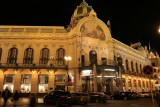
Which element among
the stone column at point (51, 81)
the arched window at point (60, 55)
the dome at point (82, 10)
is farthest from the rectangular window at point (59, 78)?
the dome at point (82, 10)

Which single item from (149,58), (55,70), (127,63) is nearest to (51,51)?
(55,70)

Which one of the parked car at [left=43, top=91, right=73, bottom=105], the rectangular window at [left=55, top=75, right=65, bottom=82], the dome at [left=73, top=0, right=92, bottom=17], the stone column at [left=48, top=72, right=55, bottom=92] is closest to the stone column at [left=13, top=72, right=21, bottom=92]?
the stone column at [left=48, top=72, right=55, bottom=92]

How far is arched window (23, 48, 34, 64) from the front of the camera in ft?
127

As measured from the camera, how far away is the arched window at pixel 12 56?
38.2 m

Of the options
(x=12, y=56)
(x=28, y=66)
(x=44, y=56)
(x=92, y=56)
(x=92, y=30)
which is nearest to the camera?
(x=28, y=66)

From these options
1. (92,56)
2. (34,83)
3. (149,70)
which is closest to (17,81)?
(34,83)

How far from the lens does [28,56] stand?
128ft

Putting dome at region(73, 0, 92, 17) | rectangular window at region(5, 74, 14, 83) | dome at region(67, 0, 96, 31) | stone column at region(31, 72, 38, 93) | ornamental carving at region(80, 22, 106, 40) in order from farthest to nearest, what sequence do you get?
1. dome at region(73, 0, 92, 17)
2. dome at region(67, 0, 96, 31)
3. ornamental carving at region(80, 22, 106, 40)
4. rectangular window at region(5, 74, 14, 83)
5. stone column at region(31, 72, 38, 93)

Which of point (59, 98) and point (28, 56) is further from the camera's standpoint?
point (28, 56)

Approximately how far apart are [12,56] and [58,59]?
1031 centimetres

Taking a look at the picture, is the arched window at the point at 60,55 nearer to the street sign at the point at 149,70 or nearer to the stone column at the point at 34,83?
the stone column at the point at 34,83

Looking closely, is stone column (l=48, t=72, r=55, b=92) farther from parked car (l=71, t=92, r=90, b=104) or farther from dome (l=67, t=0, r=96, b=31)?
dome (l=67, t=0, r=96, b=31)

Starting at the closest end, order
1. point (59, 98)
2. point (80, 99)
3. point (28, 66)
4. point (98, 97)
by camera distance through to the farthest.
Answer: point (59, 98) → point (80, 99) → point (98, 97) → point (28, 66)

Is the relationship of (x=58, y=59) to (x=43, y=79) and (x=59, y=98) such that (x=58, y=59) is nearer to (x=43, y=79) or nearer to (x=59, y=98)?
(x=43, y=79)
